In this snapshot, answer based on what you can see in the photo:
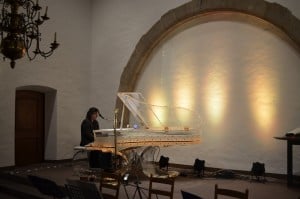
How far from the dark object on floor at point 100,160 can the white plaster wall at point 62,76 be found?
2592mm

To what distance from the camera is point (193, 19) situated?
9.47 m

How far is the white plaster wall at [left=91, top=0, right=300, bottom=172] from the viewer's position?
10.4m

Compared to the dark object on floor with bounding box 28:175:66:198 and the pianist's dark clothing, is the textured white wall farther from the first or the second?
the dark object on floor with bounding box 28:175:66:198

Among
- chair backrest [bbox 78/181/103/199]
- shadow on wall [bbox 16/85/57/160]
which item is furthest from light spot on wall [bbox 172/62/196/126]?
chair backrest [bbox 78/181/103/199]

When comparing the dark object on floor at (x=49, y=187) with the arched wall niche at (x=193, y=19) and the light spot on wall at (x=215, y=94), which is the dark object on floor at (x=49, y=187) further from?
the arched wall niche at (x=193, y=19)

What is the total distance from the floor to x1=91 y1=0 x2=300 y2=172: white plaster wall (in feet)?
9.39

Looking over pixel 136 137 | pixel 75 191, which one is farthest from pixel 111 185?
pixel 136 137

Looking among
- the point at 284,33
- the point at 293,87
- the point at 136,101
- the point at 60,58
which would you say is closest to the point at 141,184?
the point at 136,101

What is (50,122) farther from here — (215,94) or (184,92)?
(215,94)

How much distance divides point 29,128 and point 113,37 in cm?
Result: 354

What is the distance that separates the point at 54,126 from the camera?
10805 millimetres

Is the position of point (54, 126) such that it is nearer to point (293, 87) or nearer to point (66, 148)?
point (66, 148)

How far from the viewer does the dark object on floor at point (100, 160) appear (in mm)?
8352

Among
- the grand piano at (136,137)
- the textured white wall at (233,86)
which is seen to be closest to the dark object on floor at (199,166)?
the textured white wall at (233,86)
